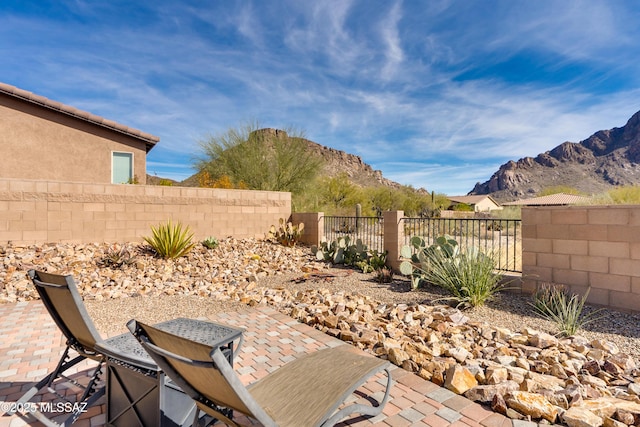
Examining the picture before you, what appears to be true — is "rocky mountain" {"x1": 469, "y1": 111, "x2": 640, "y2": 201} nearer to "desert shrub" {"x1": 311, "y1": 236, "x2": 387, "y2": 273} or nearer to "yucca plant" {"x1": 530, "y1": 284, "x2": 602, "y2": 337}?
"desert shrub" {"x1": 311, "y1": 236, "x2": 387, "y2": 273}

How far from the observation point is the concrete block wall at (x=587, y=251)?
4602 millimetres

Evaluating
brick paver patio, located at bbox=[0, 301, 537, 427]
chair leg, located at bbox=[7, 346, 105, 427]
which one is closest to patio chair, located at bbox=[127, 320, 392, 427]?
brick paver patio, located at bbox=[0, 301, 537, 427]

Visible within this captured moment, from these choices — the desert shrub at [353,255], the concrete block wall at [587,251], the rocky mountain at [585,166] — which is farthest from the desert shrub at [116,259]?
the rocky mountain at [585,166]

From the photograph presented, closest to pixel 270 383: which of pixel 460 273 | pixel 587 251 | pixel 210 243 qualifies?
pixel 460 273

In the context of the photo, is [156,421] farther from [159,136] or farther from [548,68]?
[548,68]

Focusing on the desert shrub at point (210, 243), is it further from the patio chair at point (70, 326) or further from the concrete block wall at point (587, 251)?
the concrete block wall at point (587, 251)

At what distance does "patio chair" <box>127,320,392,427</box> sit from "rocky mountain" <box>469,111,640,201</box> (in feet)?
184

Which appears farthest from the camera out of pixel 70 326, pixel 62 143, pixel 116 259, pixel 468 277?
pixel 62 143

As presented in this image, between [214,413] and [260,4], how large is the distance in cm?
1109

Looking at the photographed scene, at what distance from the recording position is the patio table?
1.81 metres

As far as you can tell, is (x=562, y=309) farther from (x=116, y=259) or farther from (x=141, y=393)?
(x=116, y=259)

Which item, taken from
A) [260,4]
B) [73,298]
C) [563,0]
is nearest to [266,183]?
[260,4]

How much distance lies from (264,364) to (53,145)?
12.2 metres

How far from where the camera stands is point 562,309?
440cm
